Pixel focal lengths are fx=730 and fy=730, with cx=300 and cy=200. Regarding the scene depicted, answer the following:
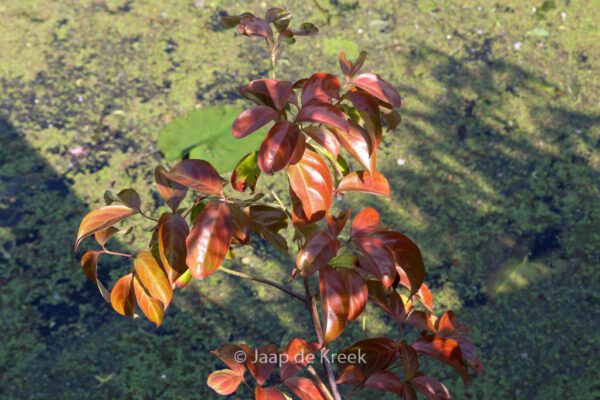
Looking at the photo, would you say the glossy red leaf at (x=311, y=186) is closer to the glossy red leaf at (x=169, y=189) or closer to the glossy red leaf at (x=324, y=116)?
the glossy red leaf at (x=324, y=116)

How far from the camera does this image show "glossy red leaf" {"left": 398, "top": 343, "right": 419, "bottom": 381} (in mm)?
1216

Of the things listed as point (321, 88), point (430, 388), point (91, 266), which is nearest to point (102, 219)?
point (91, 266)

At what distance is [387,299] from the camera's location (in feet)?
4.21

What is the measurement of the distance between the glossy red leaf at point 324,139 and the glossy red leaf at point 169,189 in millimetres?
228

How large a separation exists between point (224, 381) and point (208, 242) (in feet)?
0.94

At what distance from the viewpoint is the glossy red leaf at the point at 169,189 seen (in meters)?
1.16

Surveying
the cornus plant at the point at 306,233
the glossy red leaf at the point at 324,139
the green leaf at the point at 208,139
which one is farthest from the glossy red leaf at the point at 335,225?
the green leaf at the point at 208,139

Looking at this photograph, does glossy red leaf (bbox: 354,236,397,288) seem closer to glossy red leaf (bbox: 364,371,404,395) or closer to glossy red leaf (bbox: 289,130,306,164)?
glossy red leaf (bbox: 289,130,306,164)

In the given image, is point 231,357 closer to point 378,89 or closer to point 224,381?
point 224,381

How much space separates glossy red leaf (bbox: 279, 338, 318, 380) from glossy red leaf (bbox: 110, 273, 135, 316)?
27 cm

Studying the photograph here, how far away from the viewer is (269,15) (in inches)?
51.2

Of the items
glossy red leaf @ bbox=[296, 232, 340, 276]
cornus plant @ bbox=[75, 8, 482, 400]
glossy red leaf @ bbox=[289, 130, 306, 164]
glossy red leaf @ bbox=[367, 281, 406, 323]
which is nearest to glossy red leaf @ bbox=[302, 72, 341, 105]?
cornus plant @ bbox=[75, 8, 482, 400]

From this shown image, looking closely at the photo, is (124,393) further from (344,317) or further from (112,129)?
(344,317)

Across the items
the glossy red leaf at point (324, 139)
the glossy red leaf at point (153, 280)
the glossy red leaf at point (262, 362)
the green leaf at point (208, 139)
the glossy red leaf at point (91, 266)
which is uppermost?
the glossy red leaf at point (324, 139)
